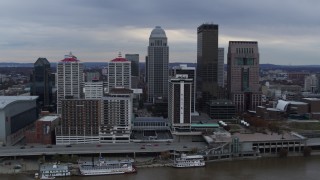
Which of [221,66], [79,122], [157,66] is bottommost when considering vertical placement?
[79,122]

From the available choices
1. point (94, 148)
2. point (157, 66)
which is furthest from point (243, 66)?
point (94, 148)

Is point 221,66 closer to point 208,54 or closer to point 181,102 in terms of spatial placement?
point 208,54

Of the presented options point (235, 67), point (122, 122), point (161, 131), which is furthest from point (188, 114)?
point (235, 67)

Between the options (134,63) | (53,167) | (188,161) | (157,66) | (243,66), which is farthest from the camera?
(134,63)

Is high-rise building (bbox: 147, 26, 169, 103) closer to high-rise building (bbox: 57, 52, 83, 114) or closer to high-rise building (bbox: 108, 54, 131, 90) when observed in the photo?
high-rise building (bbox: 108, 54, 131, 90)

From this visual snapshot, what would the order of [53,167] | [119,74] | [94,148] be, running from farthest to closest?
[119,74]
[94,148]
[53,167]

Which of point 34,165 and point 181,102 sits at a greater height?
point 181,102

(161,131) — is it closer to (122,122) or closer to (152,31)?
(122,122)
